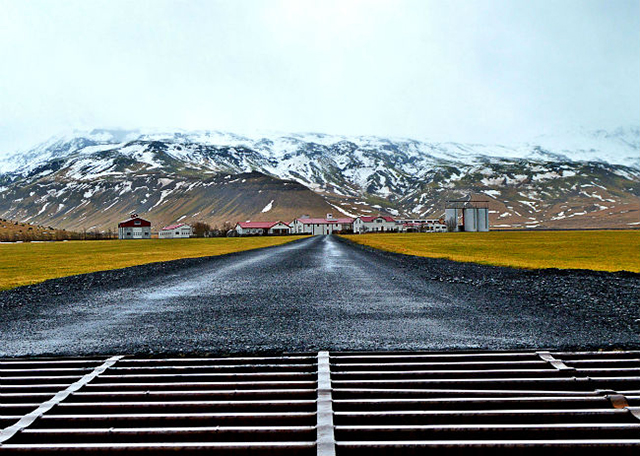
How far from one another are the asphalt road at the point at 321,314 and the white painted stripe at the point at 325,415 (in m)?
1.82

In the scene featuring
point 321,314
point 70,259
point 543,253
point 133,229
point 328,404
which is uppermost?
point 328,404

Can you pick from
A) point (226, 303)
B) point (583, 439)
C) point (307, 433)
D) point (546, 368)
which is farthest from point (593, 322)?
point (226, 303)

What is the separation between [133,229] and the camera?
182m

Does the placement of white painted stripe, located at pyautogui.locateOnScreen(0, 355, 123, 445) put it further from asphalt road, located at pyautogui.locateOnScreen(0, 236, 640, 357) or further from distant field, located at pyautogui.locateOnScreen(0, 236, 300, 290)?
distant field, located at pyautogui.locateOnScreen(0, 236, 300, 290)

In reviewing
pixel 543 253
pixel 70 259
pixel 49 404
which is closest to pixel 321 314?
pixel 49 404

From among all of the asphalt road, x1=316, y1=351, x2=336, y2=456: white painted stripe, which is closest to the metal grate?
x1=316, y1=351, x2=336, y2=456: white painted stripe

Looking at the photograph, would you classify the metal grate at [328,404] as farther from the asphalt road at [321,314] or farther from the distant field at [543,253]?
the distant field at [543,253]

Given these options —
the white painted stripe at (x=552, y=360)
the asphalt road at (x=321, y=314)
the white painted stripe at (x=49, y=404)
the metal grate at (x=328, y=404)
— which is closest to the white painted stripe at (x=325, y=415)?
the metal grate at (x=328, y=404)

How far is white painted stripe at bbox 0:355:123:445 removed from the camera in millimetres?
4235

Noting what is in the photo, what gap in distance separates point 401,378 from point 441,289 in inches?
443

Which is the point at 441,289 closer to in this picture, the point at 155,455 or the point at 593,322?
the point at 593,322

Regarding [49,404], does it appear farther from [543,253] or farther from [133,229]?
[133,229]

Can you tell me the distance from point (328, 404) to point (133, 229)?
190 metres

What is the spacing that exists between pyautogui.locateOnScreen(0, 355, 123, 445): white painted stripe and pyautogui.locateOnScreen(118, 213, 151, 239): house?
18256 centimetres
